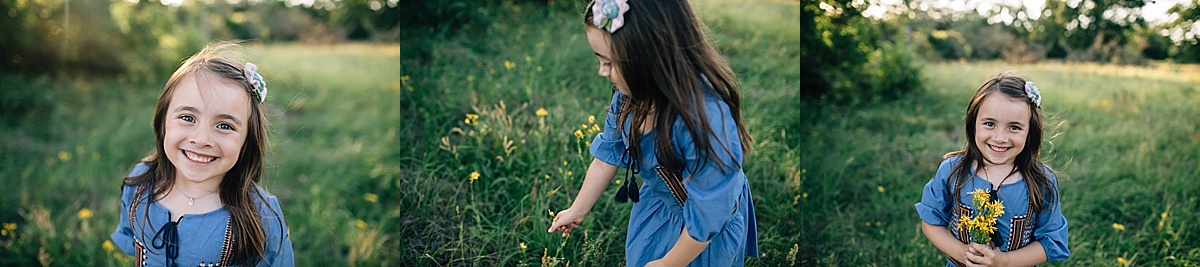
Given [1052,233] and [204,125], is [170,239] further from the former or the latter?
[1052,233]

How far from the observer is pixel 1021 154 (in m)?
2.62

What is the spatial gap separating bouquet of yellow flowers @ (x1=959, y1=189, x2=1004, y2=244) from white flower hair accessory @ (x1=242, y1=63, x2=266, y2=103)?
7.04 feet

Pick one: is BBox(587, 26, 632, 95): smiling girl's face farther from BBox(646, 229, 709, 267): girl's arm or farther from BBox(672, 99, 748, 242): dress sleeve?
BBox(646, 229, 709, 267): girl's arm

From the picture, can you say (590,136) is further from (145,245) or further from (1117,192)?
(1117,192)

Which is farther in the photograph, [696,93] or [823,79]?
[823,79]

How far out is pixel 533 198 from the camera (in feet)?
10.3

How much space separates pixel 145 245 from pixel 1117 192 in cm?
383

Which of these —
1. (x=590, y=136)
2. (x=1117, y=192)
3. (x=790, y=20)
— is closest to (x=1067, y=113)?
(x=1117, y=192)

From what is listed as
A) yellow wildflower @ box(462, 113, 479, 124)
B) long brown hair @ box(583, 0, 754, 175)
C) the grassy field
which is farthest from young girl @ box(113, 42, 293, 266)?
long brown hair @ box(583, 0, 754, 175)

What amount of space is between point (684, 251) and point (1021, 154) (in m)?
1.27

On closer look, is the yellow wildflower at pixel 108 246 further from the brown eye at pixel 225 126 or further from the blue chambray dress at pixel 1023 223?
the blue chambray dress at pixel 1023 223

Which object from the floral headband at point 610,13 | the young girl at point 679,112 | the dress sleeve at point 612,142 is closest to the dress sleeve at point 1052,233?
the young girl at point 679,112

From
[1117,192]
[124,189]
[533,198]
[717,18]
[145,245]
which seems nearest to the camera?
[145,245]

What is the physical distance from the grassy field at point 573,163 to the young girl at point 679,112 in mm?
878
